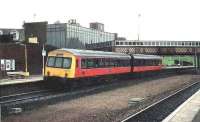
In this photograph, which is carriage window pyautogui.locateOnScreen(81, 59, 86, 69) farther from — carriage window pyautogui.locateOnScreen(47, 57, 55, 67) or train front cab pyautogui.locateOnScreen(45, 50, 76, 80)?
carriage window pyautogui.locateOnScreen(47, 57, 55, 67)

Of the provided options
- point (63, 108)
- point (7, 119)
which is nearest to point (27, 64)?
point (63, 108)

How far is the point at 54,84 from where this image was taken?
1182 inches

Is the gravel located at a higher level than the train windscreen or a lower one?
→ lower

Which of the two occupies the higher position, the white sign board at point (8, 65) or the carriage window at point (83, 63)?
the carriage window at point (83, 63)

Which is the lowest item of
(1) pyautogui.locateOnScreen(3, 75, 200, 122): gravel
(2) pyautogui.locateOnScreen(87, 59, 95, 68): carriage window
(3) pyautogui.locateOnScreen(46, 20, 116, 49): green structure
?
(1) pyautogui.locateOnScreen(3, 75, 200, 122): gravel

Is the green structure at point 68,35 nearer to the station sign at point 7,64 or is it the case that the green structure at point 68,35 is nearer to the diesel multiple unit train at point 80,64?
the station sign at point 7,64

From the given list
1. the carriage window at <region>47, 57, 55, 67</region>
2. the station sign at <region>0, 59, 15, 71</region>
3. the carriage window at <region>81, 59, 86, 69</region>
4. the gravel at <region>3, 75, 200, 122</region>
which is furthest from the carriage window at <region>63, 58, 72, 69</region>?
the station sign at <region>0, 59, 15, 71</region>

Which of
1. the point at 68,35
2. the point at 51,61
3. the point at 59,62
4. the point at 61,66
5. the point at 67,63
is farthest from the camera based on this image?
the point at 68,35

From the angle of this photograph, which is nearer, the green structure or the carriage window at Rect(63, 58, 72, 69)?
the carriage window at Rect(63, 58, 72, 69)

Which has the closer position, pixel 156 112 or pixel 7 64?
pixel 156 112

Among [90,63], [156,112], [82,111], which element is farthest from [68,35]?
[156,112]

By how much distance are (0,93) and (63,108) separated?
815 cm

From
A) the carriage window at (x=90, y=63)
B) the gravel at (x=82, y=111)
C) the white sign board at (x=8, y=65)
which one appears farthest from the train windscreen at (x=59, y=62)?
the white sign board at (x=8, y=65)

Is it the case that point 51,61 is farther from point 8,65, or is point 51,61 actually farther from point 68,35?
point 68,35
